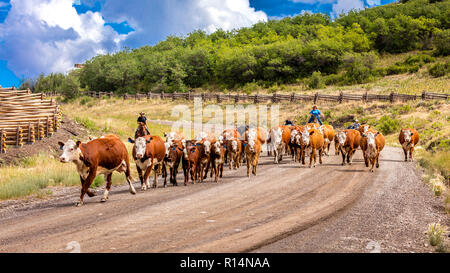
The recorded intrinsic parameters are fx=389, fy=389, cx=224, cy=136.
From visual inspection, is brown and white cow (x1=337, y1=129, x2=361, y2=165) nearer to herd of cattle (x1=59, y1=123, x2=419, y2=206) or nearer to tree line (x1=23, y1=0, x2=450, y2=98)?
herd of cattle (x1=59, y1=123, x2=419, y2=206)

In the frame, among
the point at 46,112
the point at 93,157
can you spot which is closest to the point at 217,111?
the point at 46,112

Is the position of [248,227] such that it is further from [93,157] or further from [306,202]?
[93,157]

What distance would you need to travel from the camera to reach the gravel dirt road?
725 centimetres

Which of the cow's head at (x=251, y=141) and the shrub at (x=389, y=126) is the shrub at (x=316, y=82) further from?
the cow's head at (x=251, y=141)

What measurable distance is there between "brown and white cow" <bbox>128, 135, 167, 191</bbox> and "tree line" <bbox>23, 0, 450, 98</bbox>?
196 ft

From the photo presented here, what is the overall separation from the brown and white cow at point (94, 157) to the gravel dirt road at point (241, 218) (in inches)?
32.3

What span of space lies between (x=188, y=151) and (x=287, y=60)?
2927 inches

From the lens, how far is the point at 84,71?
101 m

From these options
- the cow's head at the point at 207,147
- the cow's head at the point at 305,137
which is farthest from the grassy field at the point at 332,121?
the cow's head at the point at 305,137

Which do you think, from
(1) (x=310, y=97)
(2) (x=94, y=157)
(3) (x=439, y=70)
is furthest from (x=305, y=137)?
(3) (x=439, y=70)

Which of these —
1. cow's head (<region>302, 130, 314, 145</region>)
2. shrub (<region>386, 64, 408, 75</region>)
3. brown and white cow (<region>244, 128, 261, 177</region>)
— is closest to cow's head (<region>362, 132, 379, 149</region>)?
cow's head (<region>302, 130, 314, 145</region>)

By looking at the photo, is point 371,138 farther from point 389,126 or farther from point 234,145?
point 389,126

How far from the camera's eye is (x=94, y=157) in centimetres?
1127
